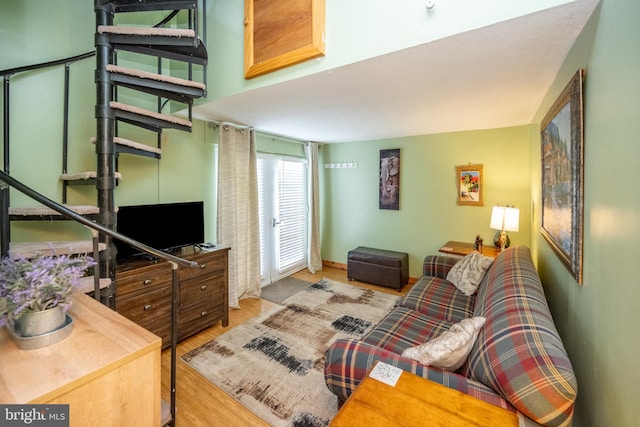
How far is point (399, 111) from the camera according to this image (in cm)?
275

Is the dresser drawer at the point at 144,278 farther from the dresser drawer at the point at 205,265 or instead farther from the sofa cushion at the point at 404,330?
the sofa cushion at the point at 404,330

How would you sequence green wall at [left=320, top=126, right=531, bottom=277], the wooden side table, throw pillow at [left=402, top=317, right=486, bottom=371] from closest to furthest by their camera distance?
throw pillow at [left=402, top=317, right=486, bottom=371], the wooden side table, green wall at [left=320, top=126, right=531, bottom=277]

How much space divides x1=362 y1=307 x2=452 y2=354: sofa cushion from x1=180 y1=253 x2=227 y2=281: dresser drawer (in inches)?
67.1

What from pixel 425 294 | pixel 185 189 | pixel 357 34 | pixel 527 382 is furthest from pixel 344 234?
pixel 527 382


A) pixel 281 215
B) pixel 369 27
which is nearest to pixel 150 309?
pixel 281 215

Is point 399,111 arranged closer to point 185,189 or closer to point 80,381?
point 185,189

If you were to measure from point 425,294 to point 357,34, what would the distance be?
222cm

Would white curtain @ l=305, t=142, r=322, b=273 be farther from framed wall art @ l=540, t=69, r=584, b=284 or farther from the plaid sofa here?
framed wall art @ l=540, t=69, r=584, b=284

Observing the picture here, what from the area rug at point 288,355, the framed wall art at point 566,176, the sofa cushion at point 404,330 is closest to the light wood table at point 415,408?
the sofa cushion at point 404,330

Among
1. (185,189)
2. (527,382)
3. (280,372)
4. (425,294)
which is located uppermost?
(185,189)

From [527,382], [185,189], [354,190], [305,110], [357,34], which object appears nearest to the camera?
[527,382]

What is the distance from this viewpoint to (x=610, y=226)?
985 mm

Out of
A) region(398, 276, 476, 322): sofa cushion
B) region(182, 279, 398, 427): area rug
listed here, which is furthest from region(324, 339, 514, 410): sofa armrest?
region(398, 276, 476, 322): sofa cushion

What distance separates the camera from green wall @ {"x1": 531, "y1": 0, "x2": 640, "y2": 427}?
83 centimetres
